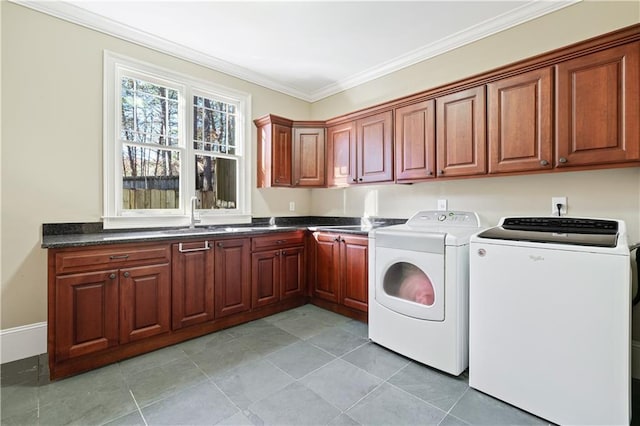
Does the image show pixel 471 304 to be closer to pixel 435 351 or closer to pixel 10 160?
pixel 435 351

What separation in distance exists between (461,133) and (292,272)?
2.17 m

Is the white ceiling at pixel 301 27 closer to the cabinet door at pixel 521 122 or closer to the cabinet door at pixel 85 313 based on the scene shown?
the cabinet door at pixel 521 122

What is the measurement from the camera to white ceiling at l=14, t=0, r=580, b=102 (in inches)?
94.7

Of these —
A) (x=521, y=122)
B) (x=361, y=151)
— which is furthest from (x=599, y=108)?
(x=361, y=151)

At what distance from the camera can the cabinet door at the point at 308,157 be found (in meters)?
3.68

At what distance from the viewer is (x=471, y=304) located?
1891mm

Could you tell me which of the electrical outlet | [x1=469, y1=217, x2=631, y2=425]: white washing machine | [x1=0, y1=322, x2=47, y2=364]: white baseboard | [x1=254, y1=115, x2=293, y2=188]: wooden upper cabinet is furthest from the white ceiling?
[x1=0, y1=322, x2=47, y2=364]: white baseboard

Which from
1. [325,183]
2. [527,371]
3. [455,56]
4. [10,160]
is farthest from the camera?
[325,183]

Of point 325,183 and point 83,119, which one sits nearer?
point 83,119

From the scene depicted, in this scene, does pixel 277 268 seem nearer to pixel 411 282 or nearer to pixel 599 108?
pixel 411 282

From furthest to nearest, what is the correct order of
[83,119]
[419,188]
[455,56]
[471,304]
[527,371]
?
[419,188] → [455,56] → [83,119] → [471,304] → [527,371]

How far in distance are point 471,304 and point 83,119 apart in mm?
3311

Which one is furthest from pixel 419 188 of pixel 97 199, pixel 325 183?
pixel 97 199

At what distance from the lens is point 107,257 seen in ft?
6.94
